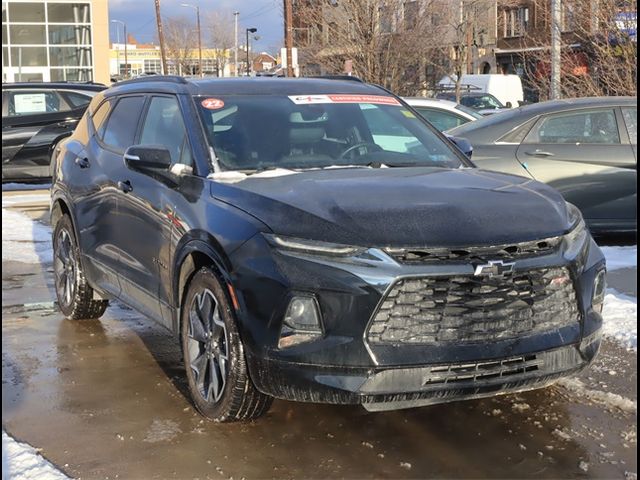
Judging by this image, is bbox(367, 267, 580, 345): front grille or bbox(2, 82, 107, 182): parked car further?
bbox(2, 82, 107, 182): parked car

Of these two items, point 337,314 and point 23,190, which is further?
point 23,190

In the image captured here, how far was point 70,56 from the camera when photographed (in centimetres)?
4162

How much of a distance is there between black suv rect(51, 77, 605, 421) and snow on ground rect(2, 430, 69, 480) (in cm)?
81

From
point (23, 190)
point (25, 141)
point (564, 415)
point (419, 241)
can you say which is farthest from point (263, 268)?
point (23, 190)

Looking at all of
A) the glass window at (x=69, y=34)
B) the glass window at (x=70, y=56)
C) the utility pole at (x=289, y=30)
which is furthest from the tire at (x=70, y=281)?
the glass window at (x=69, y=34)

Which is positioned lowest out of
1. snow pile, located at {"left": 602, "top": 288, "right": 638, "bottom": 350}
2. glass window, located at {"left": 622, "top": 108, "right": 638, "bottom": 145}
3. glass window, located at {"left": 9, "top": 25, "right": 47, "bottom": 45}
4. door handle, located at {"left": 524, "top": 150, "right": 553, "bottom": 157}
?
snow pile, located at {"left": 602, "top": 288, "right": 638, "bottom": 350}

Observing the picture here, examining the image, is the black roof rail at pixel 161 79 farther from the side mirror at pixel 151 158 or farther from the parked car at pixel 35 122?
the parked car at pixel 35 122

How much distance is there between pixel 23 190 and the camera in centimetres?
1577

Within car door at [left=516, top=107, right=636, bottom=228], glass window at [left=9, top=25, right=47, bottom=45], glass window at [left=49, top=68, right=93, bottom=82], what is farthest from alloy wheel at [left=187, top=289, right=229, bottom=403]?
glass window at [left=9, top=25, right=47, bottom=45]

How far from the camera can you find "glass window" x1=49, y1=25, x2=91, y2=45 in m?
41.3

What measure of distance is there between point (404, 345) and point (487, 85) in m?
29.8

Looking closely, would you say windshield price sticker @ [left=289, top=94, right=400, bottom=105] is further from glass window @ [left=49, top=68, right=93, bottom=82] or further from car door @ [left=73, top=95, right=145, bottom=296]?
glass window @ [left=49, top=68, right=93, bottom=82]

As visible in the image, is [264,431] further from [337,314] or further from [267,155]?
[267,155]

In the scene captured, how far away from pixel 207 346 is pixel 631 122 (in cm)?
597
